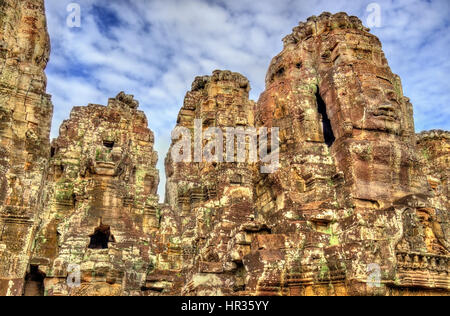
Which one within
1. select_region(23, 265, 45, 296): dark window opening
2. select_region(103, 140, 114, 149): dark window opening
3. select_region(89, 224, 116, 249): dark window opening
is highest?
select_region(103, 140, 114, 149): dark window opening

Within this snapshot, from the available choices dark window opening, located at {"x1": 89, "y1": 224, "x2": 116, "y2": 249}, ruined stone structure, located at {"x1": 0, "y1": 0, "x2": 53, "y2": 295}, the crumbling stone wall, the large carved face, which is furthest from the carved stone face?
ruined stone structure, located at {"x1": 0, "y1": 0, "x2": 53, "y2": 295}

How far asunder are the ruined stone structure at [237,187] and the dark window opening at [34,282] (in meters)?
0.06

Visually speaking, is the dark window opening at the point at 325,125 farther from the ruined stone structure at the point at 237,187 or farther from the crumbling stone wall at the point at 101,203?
the crumbling stone wall at the point at 101,203

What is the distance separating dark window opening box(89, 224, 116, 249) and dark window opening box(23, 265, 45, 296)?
7.12 ft

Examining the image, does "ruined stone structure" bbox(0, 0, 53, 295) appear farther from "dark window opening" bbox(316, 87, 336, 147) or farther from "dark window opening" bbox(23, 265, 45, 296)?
"dark window opening" bbox(316, 87, 336, 147)

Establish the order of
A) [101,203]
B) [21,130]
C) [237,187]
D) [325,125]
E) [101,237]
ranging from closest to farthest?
[325,125] → [21,130] → [237,187] → [101,203] → [101,237]

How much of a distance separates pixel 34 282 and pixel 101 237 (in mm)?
2880

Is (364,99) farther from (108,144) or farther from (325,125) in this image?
(108,144)

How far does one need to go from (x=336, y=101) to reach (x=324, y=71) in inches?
50.7

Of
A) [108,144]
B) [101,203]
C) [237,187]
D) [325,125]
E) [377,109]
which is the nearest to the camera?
[377,109]

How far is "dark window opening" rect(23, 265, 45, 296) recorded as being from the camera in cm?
1521

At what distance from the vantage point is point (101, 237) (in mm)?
17188

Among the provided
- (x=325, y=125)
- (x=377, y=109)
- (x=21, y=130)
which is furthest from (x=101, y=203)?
(x=377, y=109)
